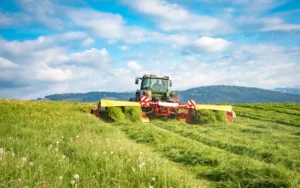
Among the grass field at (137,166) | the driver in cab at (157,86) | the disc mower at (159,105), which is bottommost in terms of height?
the grass field at (137,166)

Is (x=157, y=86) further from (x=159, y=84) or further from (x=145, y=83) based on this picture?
(x=145, y=83)

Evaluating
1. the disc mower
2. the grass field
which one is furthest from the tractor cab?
the grass field

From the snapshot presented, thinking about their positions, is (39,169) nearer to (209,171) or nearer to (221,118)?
(209,171)

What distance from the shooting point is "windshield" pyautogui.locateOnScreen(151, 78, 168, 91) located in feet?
59.7

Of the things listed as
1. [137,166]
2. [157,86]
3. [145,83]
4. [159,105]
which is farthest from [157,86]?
[137,166]

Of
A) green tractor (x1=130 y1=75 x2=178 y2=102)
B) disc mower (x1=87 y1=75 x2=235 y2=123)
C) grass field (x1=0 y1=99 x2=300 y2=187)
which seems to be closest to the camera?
grass field (x1=0 y1=99 x2=300 y2=187)

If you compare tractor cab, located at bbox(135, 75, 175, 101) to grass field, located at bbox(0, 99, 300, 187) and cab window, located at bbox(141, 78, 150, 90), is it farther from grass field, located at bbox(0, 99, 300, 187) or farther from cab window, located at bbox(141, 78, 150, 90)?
grass field, located at bbox(0, 99, 300, 187)

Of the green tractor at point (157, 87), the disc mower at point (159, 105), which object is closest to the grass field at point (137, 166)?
the disc mower at point (159, 105)

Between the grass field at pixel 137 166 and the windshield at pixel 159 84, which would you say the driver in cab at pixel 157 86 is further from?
the grass field at pixel 137 166

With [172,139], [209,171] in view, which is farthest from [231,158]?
[172,139]

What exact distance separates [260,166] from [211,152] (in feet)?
4.64

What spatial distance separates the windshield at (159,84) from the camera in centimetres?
1819

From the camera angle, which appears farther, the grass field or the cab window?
the cab window

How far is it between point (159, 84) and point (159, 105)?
149 inches
